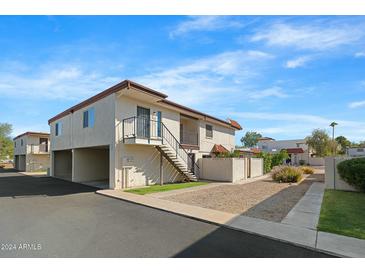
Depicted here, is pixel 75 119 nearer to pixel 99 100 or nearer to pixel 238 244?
pixel 99 100

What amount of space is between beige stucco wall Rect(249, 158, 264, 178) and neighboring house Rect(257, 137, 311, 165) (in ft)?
82.9

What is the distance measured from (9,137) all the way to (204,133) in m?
50.5

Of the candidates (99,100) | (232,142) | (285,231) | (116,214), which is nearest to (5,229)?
(116,214)

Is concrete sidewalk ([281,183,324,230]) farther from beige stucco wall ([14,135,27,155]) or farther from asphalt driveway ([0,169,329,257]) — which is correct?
beige stucco wall ([14,135,27,155])

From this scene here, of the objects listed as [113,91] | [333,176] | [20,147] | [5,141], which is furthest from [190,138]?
[5,141]

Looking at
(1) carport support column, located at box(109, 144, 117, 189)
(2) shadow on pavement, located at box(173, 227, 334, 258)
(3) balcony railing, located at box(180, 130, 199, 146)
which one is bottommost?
(2) shadow on pavement, located at box(173, 227, 334, 258)

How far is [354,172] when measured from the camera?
12.1 m

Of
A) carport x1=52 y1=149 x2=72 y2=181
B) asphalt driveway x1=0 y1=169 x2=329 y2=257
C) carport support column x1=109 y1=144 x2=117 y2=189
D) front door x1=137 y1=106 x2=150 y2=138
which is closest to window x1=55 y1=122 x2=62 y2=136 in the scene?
carport x1=52 y1=149 x2=72 y2=181

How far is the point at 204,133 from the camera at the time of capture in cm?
2191

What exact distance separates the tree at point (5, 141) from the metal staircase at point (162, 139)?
47.6 meters

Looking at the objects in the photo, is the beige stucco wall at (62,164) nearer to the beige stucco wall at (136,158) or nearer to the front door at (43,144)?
the front door at (43,144)

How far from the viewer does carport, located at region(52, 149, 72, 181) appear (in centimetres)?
2379

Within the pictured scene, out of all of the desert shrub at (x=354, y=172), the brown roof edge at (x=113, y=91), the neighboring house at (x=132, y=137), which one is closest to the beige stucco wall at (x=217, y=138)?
the neighboring house at (x=132, y=137)

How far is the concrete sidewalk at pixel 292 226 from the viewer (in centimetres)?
484
